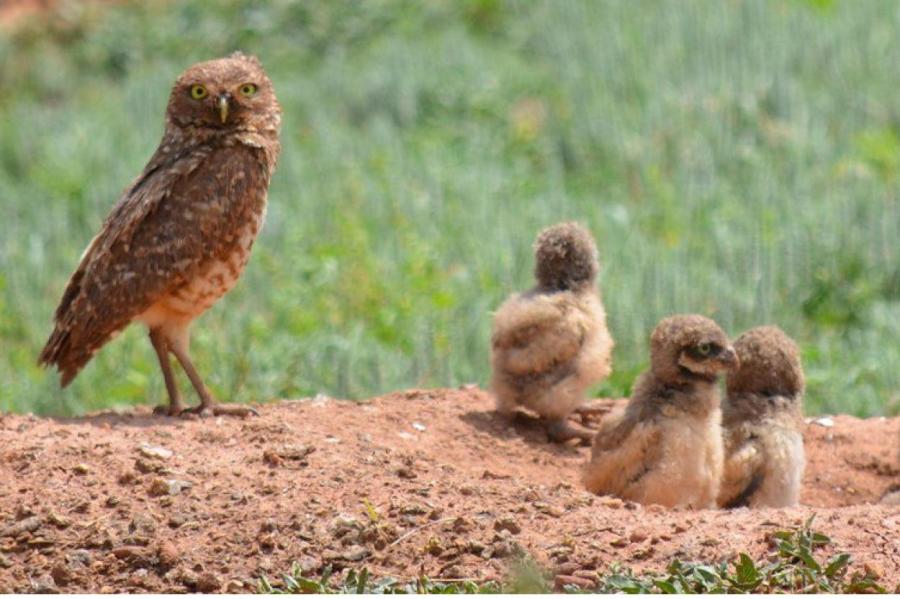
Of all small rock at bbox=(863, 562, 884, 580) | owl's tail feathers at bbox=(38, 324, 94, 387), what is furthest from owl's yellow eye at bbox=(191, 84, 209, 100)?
small rock at bbox=(863, 562, 884, 580)

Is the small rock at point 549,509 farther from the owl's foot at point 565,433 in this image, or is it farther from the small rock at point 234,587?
the owl's foot at point 565,433

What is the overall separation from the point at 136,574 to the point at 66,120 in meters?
10.4

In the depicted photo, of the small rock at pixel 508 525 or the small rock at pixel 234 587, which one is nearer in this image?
the small rock at pixel 234 587

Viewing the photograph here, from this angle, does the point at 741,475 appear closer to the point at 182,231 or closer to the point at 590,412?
the point at 590,412

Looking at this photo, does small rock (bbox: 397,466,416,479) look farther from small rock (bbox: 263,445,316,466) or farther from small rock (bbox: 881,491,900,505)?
small rock (bbox: 881,491,900,505)

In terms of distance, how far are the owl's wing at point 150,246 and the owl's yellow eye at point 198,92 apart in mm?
308

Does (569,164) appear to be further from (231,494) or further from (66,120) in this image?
(231,494)

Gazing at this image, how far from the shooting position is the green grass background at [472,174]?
10.8 metres

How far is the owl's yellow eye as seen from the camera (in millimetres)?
8586

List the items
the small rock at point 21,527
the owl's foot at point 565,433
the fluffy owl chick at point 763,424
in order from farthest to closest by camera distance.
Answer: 1. the owl's foot at point 565,433
2. the fluffy owl chick at point 763,424
3. the small rock at point 21,527

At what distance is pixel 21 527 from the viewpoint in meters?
6.58

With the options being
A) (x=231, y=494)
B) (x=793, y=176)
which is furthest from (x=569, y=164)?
(x=231, y=494)

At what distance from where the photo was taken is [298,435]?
7730 mm

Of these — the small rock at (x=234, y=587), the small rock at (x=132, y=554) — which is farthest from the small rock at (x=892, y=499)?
the small rock at (x=132, y=554)
